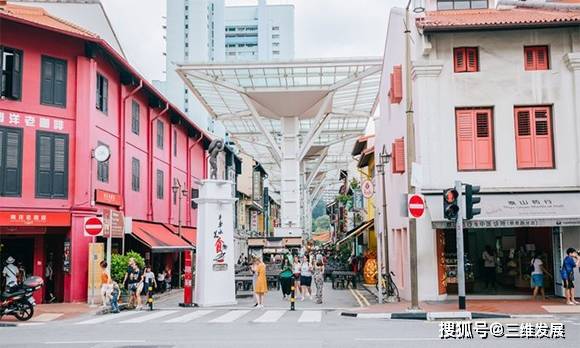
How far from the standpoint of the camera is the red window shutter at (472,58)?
2088 cm

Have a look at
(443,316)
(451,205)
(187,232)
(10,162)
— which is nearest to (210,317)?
(443,316)

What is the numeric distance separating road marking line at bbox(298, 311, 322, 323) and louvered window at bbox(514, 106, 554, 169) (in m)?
7.77

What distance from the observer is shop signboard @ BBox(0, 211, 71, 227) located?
2159 cm

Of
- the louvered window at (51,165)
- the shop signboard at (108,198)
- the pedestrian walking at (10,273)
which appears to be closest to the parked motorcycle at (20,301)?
the pedestrian walking at (10,273)

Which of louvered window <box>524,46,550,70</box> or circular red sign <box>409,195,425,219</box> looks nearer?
circular red sign <box>409,195,425,219</box>

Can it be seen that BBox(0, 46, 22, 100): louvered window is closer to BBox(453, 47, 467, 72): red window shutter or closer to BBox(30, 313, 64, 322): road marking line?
BBox(30, 313, 64, 322): road marking line

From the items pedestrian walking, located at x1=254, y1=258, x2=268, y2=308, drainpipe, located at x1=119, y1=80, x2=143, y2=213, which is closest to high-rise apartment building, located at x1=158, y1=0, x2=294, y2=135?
drainpipe, located at x1=119, y1=80, x2=143, y2=213

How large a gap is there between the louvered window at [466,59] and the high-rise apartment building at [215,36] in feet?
217

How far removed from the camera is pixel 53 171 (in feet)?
75.6

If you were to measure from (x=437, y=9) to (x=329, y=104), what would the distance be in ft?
87.0

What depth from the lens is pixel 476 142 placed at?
20672mm

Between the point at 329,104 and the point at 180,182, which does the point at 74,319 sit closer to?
the point at 180,182

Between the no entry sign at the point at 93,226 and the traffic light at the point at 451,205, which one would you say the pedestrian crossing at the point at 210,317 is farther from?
the traffic light at the point at 451,205

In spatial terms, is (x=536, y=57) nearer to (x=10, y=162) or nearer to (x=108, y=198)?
(x=108, y=198)
